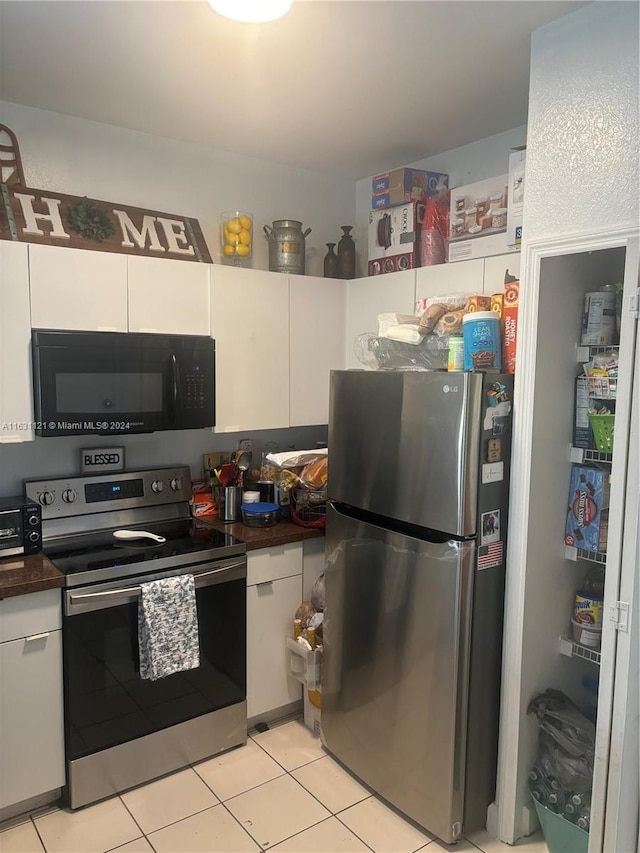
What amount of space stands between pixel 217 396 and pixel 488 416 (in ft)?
4.02

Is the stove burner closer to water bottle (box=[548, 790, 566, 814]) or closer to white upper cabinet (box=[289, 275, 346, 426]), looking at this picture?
white upper cabinet (box=[289, 275, 346, 426])

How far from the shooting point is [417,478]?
213 centimetres

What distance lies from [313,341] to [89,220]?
3.63 ft

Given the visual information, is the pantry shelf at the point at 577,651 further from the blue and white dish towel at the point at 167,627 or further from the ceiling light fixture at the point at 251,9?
the ceiling light fixture at the point at 251,9

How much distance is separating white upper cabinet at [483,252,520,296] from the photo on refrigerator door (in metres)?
0.87

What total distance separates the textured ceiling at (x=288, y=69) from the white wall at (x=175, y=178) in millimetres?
64

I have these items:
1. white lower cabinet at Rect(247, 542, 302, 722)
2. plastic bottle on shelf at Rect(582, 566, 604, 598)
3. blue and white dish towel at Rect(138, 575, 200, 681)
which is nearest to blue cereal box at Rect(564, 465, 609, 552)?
plastic bottle on shelf at Rect(582, 566, 604, 598)

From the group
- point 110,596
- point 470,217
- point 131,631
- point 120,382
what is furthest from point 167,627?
point 470,217

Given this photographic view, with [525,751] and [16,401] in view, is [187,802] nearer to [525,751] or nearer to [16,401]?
[525,751]

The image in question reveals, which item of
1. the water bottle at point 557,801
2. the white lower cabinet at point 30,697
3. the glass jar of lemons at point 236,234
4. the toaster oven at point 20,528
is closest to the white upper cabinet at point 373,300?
the glass jar of lemons at point 236,234

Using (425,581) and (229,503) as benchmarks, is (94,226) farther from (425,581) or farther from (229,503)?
(425,581)

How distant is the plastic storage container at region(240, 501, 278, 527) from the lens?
2.78m

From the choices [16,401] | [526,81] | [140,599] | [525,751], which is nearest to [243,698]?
[140,599]

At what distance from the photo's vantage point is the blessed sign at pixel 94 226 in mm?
2451
